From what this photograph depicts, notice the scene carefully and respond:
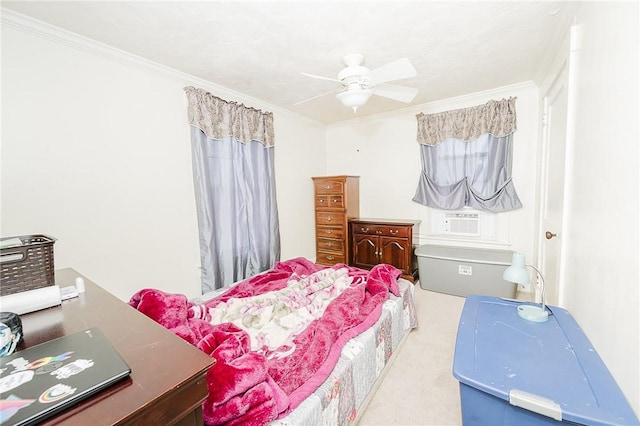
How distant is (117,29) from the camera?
5.93ft

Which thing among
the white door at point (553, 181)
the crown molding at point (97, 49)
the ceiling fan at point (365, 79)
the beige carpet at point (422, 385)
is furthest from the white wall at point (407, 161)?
the crown molding at point (97, 49)

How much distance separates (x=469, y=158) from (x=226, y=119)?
9.49 feet

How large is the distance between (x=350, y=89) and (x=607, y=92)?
1433 millimetres

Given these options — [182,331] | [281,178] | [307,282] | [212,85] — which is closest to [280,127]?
[281,178]

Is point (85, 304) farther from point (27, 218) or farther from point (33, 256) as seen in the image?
point (27, 218)

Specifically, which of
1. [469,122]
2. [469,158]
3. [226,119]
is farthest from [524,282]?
[226,119]

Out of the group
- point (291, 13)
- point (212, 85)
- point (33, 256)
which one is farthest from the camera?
point (212, 85)

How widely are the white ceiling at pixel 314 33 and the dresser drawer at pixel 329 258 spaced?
2381 millimetres

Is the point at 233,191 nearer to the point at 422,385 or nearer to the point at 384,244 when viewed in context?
the point at 384,244

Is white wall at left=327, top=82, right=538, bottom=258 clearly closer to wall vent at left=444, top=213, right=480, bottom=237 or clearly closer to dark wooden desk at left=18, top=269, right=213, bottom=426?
wall vent at left=444, top=213, right=480, bottom=237

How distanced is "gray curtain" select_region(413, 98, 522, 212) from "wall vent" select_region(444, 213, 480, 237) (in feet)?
0.47

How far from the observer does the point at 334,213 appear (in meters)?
3.94

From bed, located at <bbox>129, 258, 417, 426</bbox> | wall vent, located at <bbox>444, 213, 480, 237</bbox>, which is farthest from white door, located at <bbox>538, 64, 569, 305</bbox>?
bed, located at <bbox>129, 258, 417, 426</bbox>

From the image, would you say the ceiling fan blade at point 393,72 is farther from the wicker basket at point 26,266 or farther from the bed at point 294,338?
the wicker basket at point 26,266
